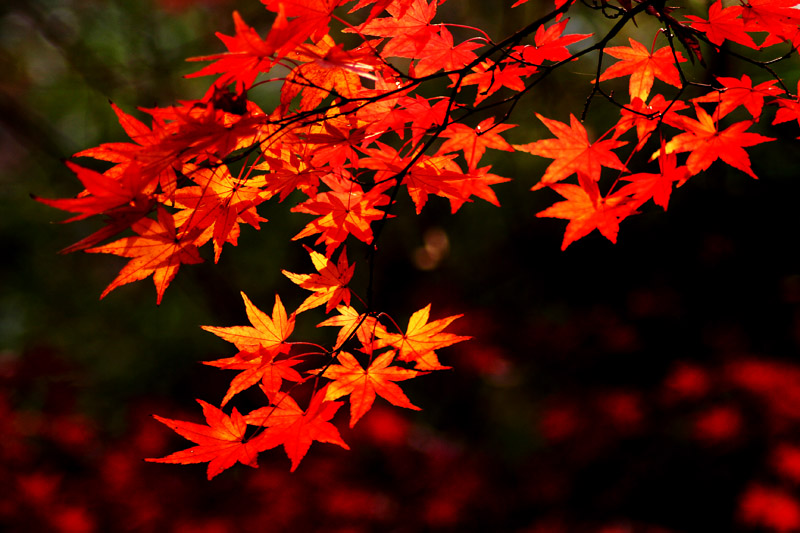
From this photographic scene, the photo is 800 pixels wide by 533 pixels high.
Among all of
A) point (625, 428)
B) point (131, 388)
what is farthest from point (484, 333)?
point (131, 388)

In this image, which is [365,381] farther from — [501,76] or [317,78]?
[501,76]

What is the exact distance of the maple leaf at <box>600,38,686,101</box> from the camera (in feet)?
3.27

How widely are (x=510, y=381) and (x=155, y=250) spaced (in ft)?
10.7

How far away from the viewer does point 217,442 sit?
83cm

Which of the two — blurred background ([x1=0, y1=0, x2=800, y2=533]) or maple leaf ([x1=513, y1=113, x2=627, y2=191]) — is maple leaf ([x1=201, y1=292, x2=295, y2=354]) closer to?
maple leaf ([x1=513, y1=113, x2=627, y2=191])

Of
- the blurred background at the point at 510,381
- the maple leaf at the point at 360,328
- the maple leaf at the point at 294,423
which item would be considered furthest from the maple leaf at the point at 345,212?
the blurred background at the point at 510,381

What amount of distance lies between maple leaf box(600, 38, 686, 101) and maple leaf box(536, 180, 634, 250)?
23 centimetres

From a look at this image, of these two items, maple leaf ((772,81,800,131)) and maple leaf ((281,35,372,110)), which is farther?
maple leaf ((772,81,800,131))

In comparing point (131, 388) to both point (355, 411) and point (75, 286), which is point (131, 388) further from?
point (355, 411)

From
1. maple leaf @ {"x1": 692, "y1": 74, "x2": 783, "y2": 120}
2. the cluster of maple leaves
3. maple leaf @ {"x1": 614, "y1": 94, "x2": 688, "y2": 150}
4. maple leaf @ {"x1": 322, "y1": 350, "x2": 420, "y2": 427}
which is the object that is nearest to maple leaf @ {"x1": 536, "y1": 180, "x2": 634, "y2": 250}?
the cluster of maple leaves

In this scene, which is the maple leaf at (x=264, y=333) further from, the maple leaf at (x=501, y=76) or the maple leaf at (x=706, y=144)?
the maple leaf at (x=706, y=144)

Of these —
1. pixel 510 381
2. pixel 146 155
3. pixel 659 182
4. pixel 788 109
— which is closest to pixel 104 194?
pixel 146 155

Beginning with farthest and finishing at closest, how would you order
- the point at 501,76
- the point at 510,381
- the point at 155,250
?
the point at 510,381 < the point at 501,76 < the point at 155,250

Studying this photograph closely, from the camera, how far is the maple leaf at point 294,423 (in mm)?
795
